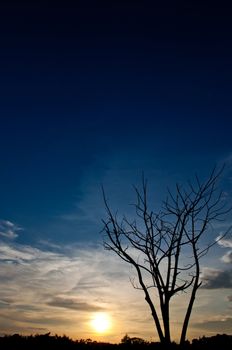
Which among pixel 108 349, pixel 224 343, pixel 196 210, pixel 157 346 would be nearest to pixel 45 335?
pixel 108 349

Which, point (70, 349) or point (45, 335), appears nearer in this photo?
point (70, 349)

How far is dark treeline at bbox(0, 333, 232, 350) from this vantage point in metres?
14.1

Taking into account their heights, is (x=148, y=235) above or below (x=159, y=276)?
above

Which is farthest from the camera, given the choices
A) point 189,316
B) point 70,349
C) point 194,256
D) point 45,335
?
point 45,335

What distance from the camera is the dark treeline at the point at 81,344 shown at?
14.1m

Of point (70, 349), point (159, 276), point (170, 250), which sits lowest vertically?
point (70, 349)

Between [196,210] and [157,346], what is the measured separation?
6.64 meters

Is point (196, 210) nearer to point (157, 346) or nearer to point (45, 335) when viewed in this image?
point (157, 346)

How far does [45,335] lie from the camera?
50.5ft

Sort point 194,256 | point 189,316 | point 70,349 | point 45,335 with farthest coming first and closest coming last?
point 45,335 → point 70,349 → point 194,256 → point 189,316

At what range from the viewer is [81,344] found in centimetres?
1510

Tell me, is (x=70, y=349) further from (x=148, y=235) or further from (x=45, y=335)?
(x=148, y=235)

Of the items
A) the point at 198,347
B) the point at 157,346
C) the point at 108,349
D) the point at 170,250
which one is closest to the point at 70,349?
the point at 108,349

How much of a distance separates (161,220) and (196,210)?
46.6 inches
